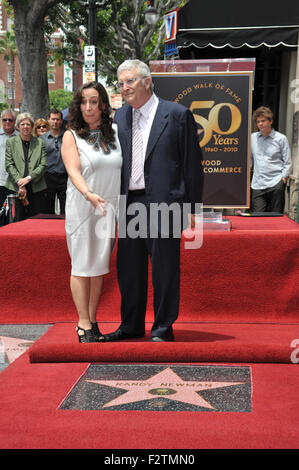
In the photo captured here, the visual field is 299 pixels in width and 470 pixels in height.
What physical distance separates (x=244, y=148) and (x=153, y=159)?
6.17ft

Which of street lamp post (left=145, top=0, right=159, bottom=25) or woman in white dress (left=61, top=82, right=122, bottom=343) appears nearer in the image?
woman in white dress (left=61, top=82, right=122, bottom=343)

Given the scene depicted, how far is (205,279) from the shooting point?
224 inches

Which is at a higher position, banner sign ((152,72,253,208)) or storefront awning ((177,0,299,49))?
storefront awning ((177,0,299,49))

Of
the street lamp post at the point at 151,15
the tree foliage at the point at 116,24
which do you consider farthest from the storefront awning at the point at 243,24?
the tree foliage at the point at 116,24

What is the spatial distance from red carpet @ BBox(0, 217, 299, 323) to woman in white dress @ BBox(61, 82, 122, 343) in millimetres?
Answer: 1040

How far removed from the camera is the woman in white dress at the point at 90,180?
181 inches

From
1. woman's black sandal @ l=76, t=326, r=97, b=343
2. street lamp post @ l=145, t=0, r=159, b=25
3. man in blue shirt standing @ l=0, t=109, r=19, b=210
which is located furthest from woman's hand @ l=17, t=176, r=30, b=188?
street lamp post @ l=145, t=0, r=159, b=25

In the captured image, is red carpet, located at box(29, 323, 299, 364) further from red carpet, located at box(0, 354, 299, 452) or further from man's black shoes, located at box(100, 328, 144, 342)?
red carpet, located at box(0, 354, 299, 452)

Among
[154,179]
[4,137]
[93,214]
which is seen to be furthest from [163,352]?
[4,137]

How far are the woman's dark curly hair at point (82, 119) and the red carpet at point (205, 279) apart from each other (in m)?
1.30

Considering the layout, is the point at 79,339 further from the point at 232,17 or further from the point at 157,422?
the point at 232,17

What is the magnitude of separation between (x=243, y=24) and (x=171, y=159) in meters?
6.39

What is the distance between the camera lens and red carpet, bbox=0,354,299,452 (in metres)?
3.23

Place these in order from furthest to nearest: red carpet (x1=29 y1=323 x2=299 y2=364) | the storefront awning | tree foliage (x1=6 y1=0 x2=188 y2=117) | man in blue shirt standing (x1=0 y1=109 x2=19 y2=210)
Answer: tree foliage (x1=6 y1=0 x2=188 y2=117)
the storefront awning
man in blue shirt standing (x1=0 y1=109 x2=19 y2=210)
red carpet (x1=29 y1=323 x2=299 y2=364)
